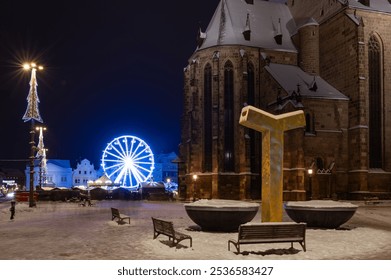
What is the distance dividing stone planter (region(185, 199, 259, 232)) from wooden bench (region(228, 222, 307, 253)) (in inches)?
134

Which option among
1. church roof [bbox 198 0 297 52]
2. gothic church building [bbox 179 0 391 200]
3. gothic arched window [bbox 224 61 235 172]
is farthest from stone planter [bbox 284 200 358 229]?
church roof [bbox 198 0 297 52]

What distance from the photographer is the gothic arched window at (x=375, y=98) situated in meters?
45.2

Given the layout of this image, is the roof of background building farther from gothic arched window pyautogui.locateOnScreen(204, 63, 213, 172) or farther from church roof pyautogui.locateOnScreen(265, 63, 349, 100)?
church roof pyautogui.locateOnScreen(265, 63, 349, 100)

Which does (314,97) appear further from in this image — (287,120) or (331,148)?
(287,120)

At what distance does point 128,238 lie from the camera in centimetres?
1512

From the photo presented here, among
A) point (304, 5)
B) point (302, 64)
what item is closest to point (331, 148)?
point (302, 64)

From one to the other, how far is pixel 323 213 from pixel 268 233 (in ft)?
19.6

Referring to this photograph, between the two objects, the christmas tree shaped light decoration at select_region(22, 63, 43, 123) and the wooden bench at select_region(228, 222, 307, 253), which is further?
the christmas tree shaped light decoration at select_region(22, 63, 43, 123)

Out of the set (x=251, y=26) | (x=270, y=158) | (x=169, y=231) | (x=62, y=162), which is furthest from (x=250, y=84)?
(x=62, y=162)

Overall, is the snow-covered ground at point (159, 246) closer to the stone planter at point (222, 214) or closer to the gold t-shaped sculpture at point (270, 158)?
the stone planter at point (222, 214)

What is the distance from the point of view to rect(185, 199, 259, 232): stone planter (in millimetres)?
15812

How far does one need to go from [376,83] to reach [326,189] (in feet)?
39.0

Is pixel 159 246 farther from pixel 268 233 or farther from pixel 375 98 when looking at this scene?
pixel 375 98

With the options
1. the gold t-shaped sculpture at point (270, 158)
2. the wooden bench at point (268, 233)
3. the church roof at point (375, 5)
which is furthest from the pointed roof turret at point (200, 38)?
the wooden bench at point (268, 233)
